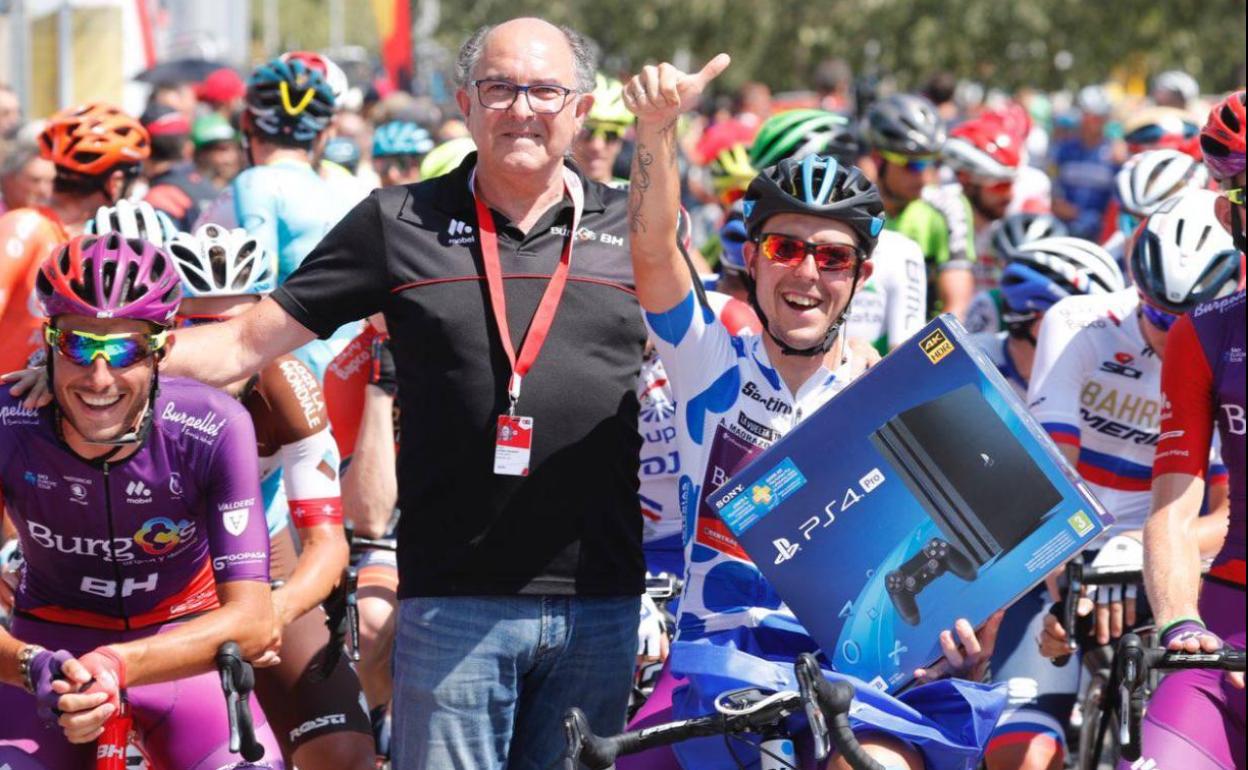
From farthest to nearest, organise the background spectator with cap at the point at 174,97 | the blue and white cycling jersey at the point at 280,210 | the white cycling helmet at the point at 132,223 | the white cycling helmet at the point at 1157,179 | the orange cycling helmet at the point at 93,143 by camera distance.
A: 1. the background spectator with cap at the point at 174,97
2. the white cycling helmet at the point at 1157,179
3. the orange cycling helmet at the point at 93,143
4. the blue and white cycling jersey at the point at 280,210
5. the white cycling helmet at the point at 132,223

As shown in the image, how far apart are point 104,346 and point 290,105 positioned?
4175 millimetres

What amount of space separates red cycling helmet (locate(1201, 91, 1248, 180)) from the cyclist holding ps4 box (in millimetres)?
1022

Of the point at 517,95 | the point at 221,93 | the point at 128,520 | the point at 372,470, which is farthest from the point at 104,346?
the point at 221,93

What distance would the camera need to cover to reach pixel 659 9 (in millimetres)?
46125

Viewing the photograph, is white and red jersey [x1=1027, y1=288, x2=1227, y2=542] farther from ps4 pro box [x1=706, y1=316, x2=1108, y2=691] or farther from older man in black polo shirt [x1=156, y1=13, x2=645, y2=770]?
ps4 pro box [x1=706, y1=316, x2=1108, y2=691]

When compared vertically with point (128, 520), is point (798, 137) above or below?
above

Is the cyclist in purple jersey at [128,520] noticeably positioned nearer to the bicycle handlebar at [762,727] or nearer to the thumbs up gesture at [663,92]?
the bicycle handlebar at [762,727]

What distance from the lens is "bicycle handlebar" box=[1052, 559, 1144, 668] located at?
552cm

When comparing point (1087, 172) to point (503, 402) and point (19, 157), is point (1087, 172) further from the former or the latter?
point (503, 402)

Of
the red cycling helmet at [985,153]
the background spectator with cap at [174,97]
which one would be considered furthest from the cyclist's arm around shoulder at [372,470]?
the background spectator with cap at [174,97]

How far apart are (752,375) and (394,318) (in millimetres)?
910

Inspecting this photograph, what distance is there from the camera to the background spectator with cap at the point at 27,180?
11.8 meters

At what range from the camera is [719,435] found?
15.3ft

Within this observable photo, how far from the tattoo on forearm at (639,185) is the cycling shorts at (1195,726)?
1.72 meters
